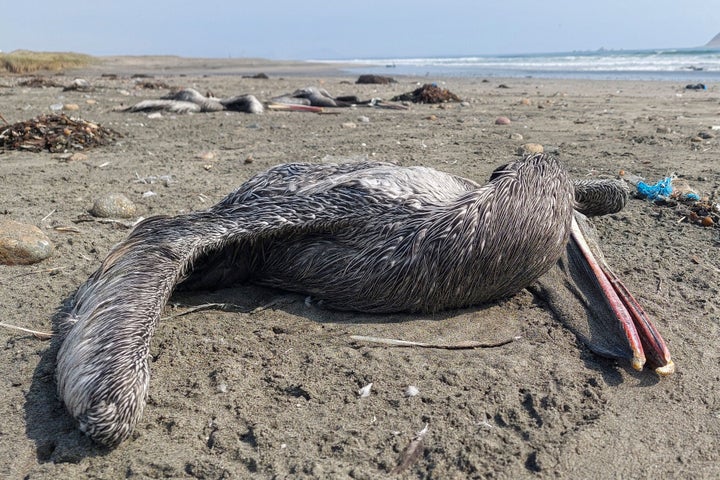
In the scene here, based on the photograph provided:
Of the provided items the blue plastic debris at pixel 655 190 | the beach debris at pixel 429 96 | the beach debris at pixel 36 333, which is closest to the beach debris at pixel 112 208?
the beach debris at pixel 36 333

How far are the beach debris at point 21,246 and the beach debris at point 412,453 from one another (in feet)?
11.4

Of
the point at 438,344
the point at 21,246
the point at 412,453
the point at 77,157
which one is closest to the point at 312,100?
the point at 77,157

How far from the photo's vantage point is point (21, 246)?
184 inches

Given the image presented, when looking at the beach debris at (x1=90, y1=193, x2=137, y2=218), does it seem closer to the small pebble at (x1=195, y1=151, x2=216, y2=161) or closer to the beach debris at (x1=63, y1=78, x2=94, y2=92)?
the small pebble at (x1=195, y1=151, x2=216, y2=161)

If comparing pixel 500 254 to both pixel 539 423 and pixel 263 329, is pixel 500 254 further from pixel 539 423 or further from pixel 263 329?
pixel 263 329

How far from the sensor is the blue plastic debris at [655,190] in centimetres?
617

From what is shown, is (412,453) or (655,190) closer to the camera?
(412,453)

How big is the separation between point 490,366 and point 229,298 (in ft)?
6.13

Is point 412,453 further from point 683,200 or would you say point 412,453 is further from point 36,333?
point 683,200

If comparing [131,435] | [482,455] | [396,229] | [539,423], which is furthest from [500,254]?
[131,435]

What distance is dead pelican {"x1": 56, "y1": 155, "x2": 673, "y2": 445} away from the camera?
3.51m

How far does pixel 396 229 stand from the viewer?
3.75 meters

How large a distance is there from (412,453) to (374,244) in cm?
141

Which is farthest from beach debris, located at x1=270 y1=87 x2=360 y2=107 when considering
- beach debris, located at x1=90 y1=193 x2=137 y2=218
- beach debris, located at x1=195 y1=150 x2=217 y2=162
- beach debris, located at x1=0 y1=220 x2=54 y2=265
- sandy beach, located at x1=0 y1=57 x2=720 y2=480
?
beach debris, located at x1=0 y1=220 x2=54 y2=265
